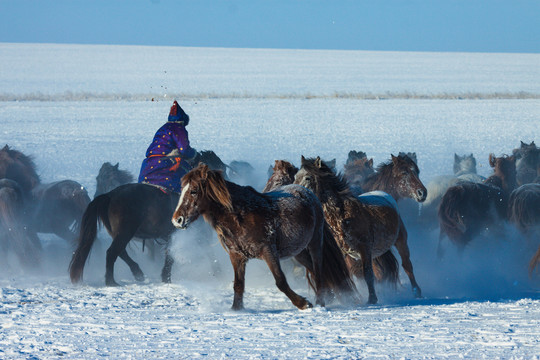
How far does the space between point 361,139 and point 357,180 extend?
14.5 meters

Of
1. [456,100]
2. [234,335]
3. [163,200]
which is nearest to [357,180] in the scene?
[163,200]

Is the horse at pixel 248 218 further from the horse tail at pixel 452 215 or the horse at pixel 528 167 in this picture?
the horse at pixel 528 167

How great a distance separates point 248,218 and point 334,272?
1093 mm

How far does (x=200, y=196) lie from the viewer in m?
5.67

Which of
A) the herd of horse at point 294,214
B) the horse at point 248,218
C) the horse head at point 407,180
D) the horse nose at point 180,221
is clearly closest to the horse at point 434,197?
the herd of horse at point 294,214

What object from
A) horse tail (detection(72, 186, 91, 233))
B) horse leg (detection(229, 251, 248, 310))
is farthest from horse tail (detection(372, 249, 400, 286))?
horse tail (detection(72, 186, 91, 233))

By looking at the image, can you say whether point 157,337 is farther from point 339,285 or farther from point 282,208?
point 339,285

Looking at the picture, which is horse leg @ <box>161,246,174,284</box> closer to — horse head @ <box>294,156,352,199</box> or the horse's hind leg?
the horse's hind leg

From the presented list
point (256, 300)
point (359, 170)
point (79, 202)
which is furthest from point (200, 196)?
point (359, 170)

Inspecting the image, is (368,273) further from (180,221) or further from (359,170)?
(359,170)

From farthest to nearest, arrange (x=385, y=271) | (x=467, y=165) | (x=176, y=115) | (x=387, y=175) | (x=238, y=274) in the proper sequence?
1. (x=467, y=165)
2. (x=176, y=115)
3. (x=387, y=175)
4. (x=385, y=271)
5. (x=238, y=274)

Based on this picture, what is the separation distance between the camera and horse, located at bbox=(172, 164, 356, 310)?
5.66m

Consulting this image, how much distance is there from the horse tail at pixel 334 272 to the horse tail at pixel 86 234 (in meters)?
2.73

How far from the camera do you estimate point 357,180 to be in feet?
34.5
